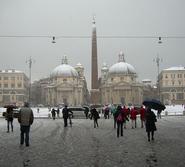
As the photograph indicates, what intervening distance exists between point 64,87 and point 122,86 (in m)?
16.9

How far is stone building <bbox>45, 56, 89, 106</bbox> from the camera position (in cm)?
12781

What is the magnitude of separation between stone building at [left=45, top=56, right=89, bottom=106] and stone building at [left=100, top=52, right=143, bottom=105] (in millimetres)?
7942

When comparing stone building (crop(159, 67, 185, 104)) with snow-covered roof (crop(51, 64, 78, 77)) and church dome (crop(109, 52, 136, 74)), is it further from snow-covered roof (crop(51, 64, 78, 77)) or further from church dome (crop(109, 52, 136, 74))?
snow-covered roof (crop(51, 64, 78, 77))

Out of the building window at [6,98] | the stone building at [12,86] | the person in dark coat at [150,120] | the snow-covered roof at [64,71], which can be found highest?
the snow-covered roof at [64,71]

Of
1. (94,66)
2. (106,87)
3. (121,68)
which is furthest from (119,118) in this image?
(121,68)

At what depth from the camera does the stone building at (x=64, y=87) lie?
127812 mm

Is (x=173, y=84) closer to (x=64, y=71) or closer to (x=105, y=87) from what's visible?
(x=105, y=87)

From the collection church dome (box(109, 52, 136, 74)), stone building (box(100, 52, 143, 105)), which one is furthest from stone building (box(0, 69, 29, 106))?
church dome (box(109, 52, 136, 74))

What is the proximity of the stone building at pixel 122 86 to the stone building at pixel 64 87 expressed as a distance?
794cm

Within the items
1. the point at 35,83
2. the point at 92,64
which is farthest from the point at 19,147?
the point at 35,83

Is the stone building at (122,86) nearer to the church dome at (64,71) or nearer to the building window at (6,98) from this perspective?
the church dome at (64,71)

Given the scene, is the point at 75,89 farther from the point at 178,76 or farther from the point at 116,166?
the point at 116,166

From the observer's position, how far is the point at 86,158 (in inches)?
420

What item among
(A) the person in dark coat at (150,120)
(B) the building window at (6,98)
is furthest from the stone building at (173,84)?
(A) the person in dark coat at (150,120)
